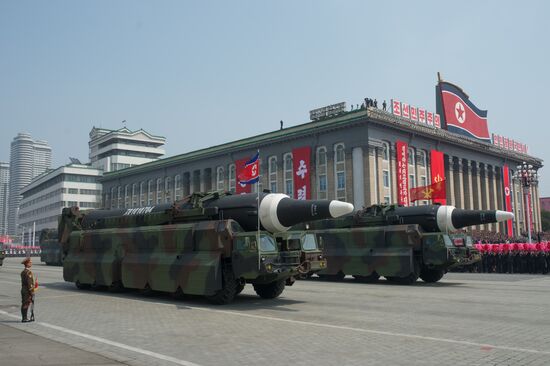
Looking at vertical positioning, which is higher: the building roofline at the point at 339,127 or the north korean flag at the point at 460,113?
the north korean flag at the point at 460,113

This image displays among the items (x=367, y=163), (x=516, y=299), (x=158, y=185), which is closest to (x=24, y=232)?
(x=158, y=185)

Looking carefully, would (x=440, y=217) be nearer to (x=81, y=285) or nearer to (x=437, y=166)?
(x=81, y=285)

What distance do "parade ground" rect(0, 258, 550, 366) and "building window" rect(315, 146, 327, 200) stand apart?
35.1 meters

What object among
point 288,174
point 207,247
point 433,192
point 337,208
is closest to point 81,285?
point 207,247

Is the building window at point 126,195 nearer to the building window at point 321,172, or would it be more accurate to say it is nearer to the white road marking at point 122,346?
the building window at point 321,172

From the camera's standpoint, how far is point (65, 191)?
320 feet

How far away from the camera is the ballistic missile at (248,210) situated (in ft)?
44.0

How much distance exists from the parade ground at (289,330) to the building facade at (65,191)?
87140mm

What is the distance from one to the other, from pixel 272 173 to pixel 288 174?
2.34 meters

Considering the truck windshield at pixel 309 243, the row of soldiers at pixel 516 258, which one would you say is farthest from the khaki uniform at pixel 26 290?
the row of soldiers at pixel 516 258

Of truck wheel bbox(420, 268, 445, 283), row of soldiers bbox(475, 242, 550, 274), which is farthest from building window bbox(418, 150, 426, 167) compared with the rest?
truck wheel bbox(420, 268, 445, 283)

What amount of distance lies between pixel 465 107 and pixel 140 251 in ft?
185

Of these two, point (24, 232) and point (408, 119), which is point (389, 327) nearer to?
point (408, 119)

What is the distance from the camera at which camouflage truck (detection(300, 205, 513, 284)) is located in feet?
63.3
